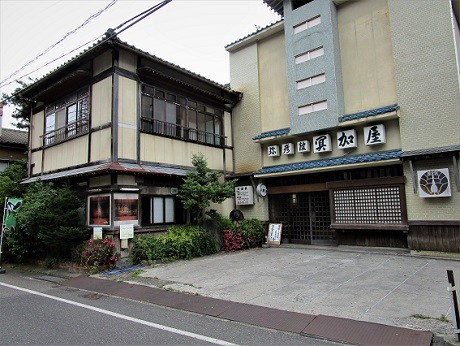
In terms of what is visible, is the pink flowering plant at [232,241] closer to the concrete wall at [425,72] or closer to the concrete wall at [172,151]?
the concrete wall at [172,151]

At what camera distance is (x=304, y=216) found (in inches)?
595

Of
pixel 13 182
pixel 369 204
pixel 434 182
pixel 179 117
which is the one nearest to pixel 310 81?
pixel 369 204

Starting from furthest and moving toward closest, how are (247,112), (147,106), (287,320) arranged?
(247,112)
(147,106)
(287,320)

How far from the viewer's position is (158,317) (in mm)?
6102

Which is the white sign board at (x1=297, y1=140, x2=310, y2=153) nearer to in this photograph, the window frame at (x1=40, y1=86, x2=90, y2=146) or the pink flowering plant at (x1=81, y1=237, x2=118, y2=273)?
the pink flowering plant at (x1=81, y1=237, x2=118, y2=273)

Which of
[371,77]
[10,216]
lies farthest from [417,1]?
[10,216]

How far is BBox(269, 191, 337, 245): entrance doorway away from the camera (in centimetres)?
1440

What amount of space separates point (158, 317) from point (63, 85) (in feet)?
38.2

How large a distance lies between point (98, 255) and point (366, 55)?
13.0 meters

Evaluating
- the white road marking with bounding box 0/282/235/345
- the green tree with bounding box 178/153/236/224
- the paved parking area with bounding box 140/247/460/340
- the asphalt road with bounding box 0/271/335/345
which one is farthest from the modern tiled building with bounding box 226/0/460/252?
the white road marking with bounding box 0/282/235/345

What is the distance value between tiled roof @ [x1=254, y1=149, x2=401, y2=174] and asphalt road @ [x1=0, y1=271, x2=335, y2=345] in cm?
883

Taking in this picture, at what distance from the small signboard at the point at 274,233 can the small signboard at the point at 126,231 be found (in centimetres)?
684

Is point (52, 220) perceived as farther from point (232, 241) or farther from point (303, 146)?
point (303, 146)

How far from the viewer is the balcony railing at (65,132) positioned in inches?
522
